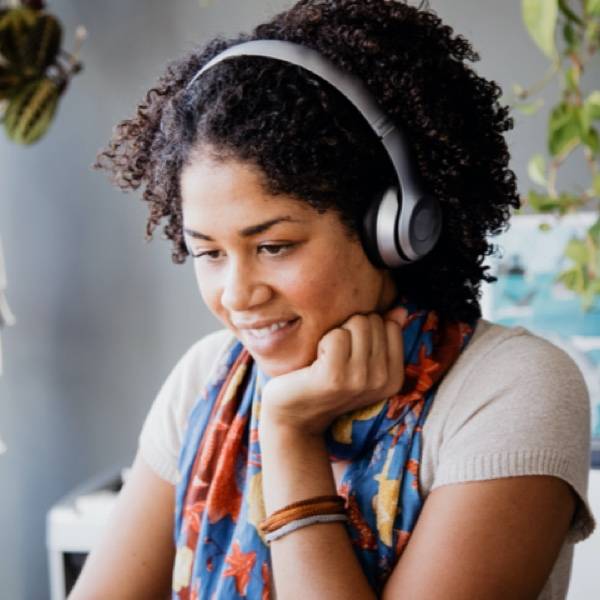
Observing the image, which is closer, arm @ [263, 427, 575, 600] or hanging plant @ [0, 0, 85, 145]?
arm @ [263, 427, 575, 600]

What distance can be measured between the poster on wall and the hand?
1.05 m

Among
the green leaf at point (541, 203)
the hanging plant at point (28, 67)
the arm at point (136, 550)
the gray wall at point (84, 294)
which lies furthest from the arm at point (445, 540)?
the gray wall at point (84, 294)

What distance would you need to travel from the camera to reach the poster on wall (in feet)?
6.52

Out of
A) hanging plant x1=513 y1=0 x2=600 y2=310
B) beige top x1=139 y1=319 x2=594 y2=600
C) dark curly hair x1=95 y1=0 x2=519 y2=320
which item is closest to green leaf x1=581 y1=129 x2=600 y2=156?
hanging plant x1=513 y1=0 x2=600 y2=310

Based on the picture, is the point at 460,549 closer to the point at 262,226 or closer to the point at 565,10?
the point at 262,226

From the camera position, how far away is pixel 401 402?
0.99 m

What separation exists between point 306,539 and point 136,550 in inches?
12.6

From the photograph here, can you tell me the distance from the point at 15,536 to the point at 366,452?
186 cm

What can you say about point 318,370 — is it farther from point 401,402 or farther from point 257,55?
point 257,55

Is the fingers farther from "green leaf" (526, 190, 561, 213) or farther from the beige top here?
"green leaf" (526, 190, 561, 213)

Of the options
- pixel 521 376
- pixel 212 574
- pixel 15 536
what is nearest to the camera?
pixel 521 376

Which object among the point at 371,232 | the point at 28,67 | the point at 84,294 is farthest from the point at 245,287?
the point at 84,294

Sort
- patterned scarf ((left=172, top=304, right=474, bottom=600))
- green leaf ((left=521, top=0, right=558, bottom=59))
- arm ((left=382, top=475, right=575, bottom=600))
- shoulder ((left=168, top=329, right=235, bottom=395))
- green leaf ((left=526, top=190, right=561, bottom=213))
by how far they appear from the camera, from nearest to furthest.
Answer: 1. arm ((left=382, top=475, right=575, bottom=600))
2. patterned scarf ((left=172, top=304, right=474, bottom=600))
3. green leaf ((left=521, top=0, right=558, bottom=59))
4. shoulder ((left=168, top=329, right=235, bottom=395))
5. green leaf ((left=526, top=190, right=561, bottom=213))

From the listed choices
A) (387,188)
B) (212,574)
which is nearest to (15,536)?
(212,574)
